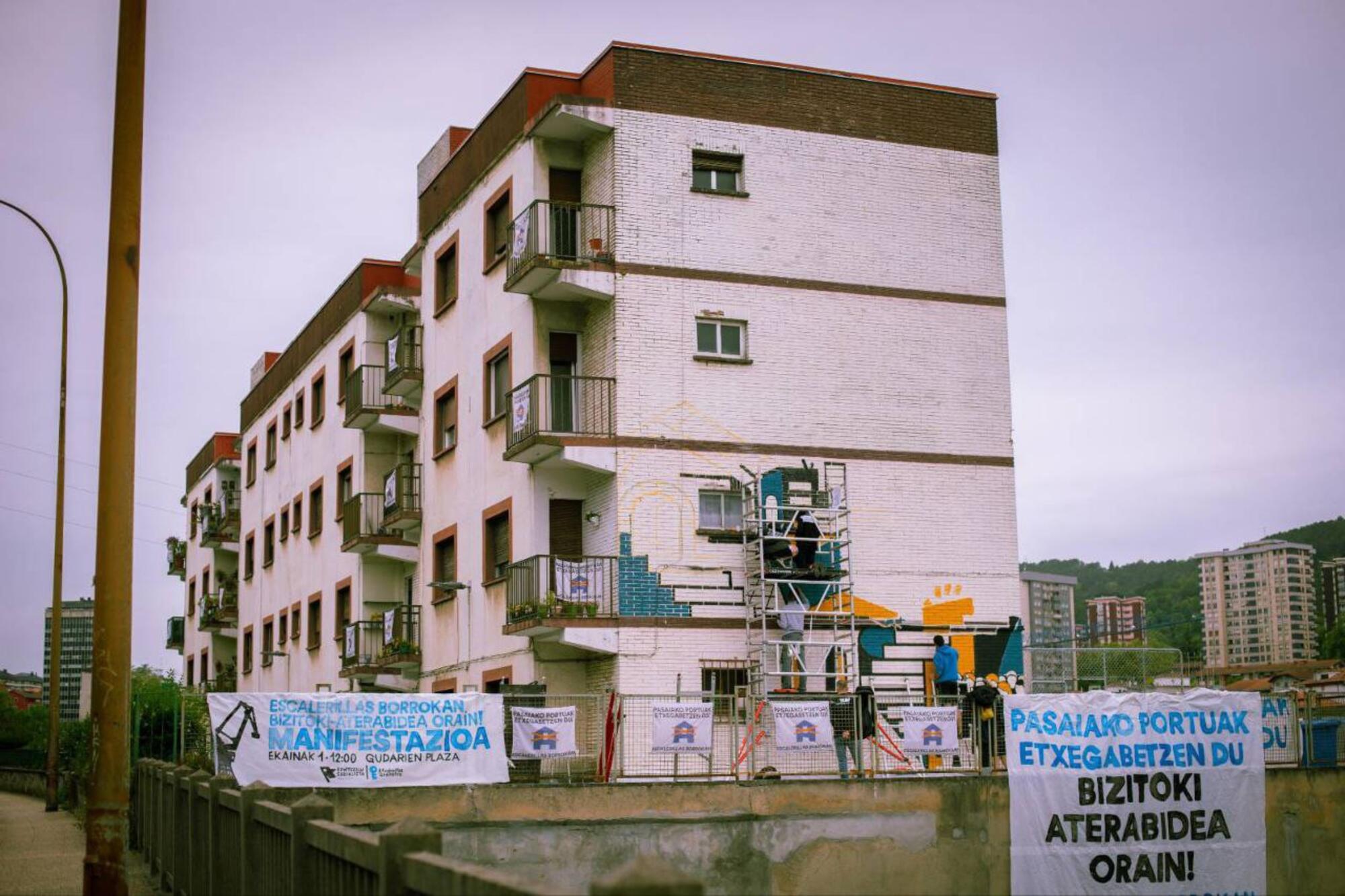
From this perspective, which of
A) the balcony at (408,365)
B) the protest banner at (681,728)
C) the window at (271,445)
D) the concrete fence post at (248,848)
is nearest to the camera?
the concrete fence post at (248,848)

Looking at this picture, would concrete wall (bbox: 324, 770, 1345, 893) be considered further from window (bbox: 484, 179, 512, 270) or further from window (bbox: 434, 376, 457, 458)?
window (bbox: 434, 376, 457, 458)

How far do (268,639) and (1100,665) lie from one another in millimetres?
30673

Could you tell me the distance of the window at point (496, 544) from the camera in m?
32.5

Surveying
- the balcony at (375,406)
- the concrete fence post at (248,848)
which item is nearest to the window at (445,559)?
the balcony at (375,406)

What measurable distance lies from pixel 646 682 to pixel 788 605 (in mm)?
2925

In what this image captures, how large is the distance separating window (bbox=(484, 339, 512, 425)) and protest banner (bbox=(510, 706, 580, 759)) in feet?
35.1

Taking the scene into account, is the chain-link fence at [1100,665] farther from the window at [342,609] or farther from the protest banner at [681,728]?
the window at [342,609]

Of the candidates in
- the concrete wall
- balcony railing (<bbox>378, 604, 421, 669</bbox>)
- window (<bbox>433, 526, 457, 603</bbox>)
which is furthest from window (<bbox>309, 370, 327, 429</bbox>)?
the concrete wall

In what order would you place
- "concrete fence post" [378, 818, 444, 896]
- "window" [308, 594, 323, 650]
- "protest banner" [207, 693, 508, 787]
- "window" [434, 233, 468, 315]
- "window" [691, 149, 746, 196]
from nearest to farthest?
"concrete fence post" [378, 818, 444, 896], "protest banner" [207, 693, 508, 787], "window" [691, 149, 746, 196], "window" [434, 233, 468, 315], "window" [308, 594, 323, 650]

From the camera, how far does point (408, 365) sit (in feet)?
127

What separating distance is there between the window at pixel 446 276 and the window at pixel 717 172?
7552 millimetres

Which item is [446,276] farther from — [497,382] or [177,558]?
[177,558]

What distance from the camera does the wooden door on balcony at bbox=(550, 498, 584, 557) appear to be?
30.7m

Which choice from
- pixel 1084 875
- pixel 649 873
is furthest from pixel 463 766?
pixel 649 873
